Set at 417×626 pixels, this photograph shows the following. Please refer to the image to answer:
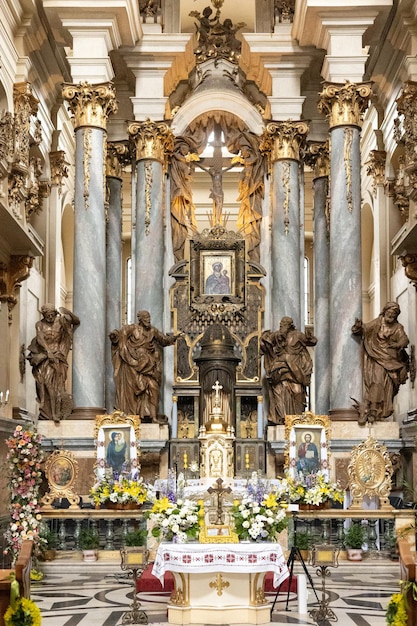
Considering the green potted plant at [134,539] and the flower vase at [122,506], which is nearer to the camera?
the green potted plant at [134,539]

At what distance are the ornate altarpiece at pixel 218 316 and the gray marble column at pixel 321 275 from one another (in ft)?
4.27

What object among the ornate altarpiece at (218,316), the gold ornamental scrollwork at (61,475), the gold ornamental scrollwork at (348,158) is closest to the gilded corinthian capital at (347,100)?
the gold ornamental scrollwork at (348,158)

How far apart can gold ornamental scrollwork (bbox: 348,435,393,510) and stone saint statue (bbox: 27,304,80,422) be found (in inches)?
218

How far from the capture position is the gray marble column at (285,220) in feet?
72.2

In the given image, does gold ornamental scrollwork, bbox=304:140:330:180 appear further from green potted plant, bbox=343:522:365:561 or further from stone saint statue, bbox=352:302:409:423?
green potted plant, bbox=343:522:365:561

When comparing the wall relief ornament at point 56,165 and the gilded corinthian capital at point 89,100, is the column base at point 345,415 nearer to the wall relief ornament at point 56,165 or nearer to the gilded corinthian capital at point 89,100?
the gilded corinthian capital at point 89,100

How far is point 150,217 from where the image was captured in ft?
72.5

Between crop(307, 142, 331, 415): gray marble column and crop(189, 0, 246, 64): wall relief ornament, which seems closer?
crop(307, 142, 331, 415): gray marble column

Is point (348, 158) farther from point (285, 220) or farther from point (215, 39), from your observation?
point (215, 39)

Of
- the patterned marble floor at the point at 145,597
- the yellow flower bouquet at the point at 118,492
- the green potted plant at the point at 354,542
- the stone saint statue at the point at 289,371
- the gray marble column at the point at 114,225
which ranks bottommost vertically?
the patterned marble floor at the point at 145,597

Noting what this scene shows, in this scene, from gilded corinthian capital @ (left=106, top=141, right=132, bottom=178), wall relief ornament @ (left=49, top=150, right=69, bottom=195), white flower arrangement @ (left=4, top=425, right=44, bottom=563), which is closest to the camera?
white flower arrangement @ (left=4, top=425, right=44, bottom=563)

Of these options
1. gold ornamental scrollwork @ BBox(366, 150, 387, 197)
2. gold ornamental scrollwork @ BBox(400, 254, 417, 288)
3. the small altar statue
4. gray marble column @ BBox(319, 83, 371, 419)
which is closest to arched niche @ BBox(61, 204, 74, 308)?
gold ornamental scrollwork @ BBox(366, 150, 387, 197)

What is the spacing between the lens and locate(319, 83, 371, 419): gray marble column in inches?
770

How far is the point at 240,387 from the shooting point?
22344 mm
